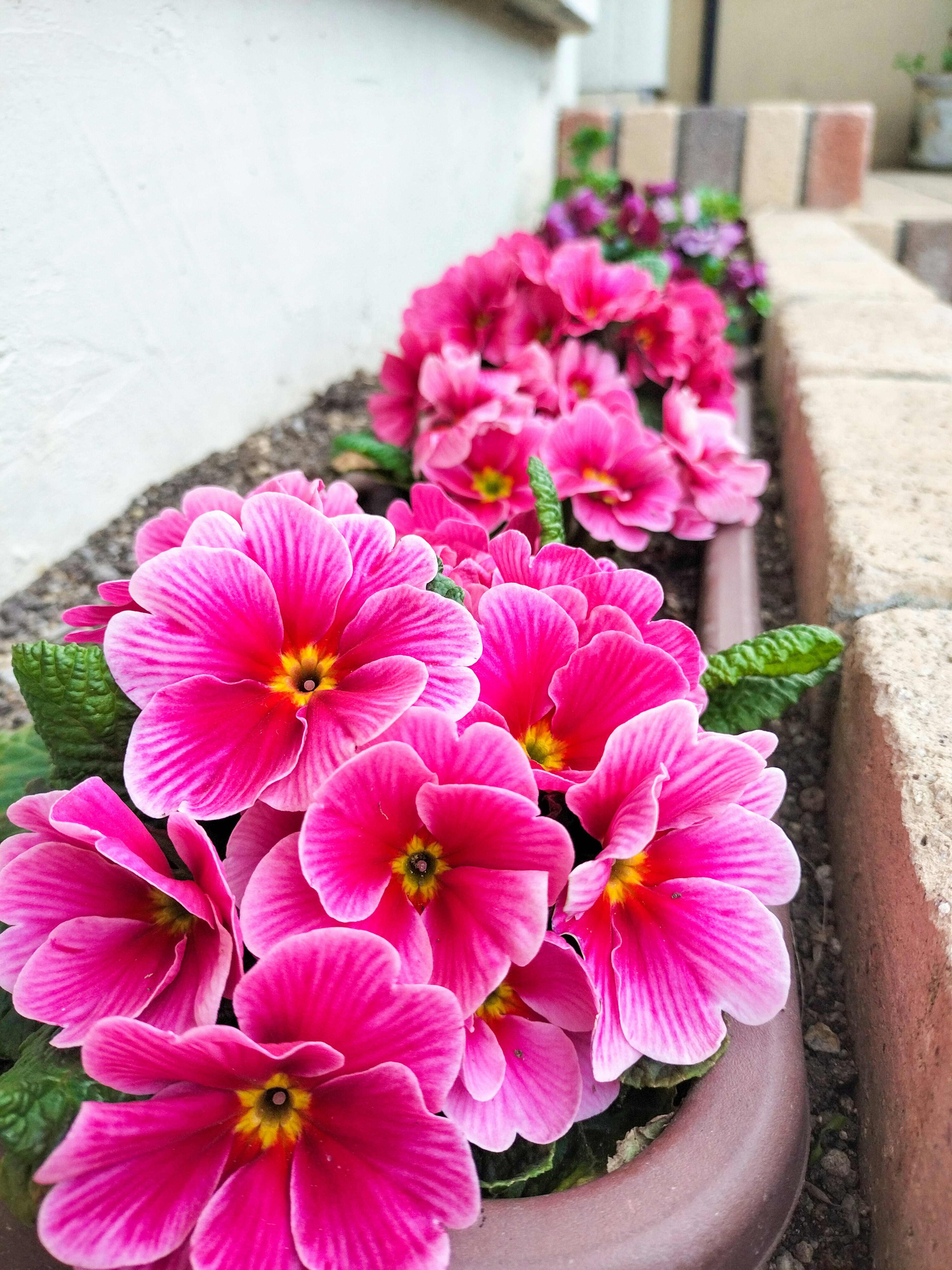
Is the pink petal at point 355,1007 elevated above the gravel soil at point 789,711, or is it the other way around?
the pink petal at point 355,1007

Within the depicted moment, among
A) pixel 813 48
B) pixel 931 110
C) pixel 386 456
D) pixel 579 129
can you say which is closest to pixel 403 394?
pixel 386 456

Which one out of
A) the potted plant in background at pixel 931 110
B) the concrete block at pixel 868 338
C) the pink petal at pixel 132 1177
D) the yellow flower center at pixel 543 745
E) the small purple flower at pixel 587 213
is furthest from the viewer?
the potted plant in background at pixel 931 110

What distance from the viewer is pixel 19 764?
871 millimetres

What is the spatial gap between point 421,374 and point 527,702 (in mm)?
800

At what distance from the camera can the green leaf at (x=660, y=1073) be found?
23.4 inches

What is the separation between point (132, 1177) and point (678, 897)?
0.35m

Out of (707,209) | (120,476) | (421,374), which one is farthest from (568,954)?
(707,209)

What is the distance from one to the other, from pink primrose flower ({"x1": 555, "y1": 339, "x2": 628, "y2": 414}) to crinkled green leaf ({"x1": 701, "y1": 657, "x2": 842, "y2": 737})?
72 centimetres

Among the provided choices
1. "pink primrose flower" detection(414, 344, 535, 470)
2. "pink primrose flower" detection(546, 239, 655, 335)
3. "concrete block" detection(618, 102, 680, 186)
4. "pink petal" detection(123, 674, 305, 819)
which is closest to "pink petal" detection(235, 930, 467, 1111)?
"pink petal" detection(123, 674, 305, 819)

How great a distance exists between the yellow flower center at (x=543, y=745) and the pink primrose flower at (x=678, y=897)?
75mm

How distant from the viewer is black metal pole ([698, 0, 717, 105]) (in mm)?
Result: 6301

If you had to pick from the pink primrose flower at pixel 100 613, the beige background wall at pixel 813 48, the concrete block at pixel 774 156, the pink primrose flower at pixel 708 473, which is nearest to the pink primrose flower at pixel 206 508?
the pink primrose flower at pixel 100 613

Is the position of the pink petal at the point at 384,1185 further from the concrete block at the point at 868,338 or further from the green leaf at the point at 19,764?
the concrete block at the point at 868,338

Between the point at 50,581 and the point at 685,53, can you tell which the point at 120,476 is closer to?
the point at 50,581
